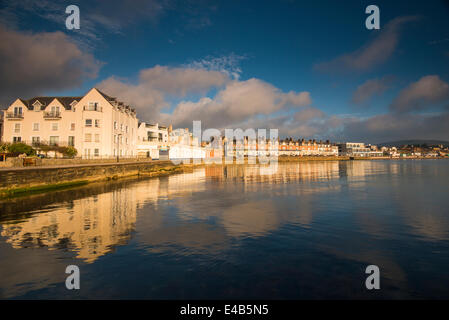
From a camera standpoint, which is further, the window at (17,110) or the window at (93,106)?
the window at (93,106)

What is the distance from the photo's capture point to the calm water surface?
24.2 ft

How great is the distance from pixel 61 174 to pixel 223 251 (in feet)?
86.2

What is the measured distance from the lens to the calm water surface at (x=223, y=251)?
7.36m

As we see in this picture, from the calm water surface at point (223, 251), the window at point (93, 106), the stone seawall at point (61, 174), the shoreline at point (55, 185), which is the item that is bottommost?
the calm water surface at point (223, 251)

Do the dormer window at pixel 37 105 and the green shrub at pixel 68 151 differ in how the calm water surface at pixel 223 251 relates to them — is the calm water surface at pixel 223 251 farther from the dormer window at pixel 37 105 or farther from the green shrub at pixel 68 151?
the dormer window at pixel 37 105

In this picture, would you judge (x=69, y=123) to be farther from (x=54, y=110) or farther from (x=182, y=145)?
(x=182, y=145)

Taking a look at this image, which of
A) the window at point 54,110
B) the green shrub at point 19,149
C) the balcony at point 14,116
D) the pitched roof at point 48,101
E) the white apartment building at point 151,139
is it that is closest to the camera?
the green shrub at point 19,149

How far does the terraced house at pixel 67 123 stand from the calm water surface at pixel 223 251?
99.9 ft

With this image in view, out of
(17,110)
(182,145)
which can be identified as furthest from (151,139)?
(17,110)

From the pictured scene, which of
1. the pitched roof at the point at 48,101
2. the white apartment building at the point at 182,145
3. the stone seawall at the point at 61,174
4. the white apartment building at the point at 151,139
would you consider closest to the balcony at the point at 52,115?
the pitched roof at the point at 48,101

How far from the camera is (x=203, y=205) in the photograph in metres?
20.6

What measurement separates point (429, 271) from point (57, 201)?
24851 mm

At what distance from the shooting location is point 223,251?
10.3 metres
